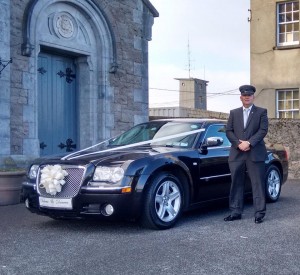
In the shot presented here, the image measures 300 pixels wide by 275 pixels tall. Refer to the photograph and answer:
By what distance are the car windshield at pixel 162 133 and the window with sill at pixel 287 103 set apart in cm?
1330

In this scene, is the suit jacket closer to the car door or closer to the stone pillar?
the car door

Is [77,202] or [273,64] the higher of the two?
[273,64]

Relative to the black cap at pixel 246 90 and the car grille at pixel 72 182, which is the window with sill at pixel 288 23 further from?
the car grille at pixel 72 182

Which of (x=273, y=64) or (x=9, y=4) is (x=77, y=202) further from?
(x=273, y=64)

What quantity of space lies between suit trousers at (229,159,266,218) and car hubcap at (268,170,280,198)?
175cm

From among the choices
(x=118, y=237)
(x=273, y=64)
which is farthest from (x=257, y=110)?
(x=273, y=64)

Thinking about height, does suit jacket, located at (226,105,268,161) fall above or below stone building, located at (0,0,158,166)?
below

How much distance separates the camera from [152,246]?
5664 millimetres

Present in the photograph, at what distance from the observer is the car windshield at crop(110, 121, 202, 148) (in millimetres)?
7508

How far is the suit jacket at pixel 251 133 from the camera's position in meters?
7.13

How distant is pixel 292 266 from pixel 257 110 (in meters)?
2.86

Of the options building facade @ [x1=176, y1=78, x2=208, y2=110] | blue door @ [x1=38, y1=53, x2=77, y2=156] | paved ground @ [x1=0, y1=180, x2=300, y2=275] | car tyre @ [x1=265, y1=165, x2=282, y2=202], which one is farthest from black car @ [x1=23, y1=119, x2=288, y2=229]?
building facade @ [x1=176, y1=78, x2=208, y2=110]

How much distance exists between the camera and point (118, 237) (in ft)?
20.3

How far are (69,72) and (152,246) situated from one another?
25.8 feet
